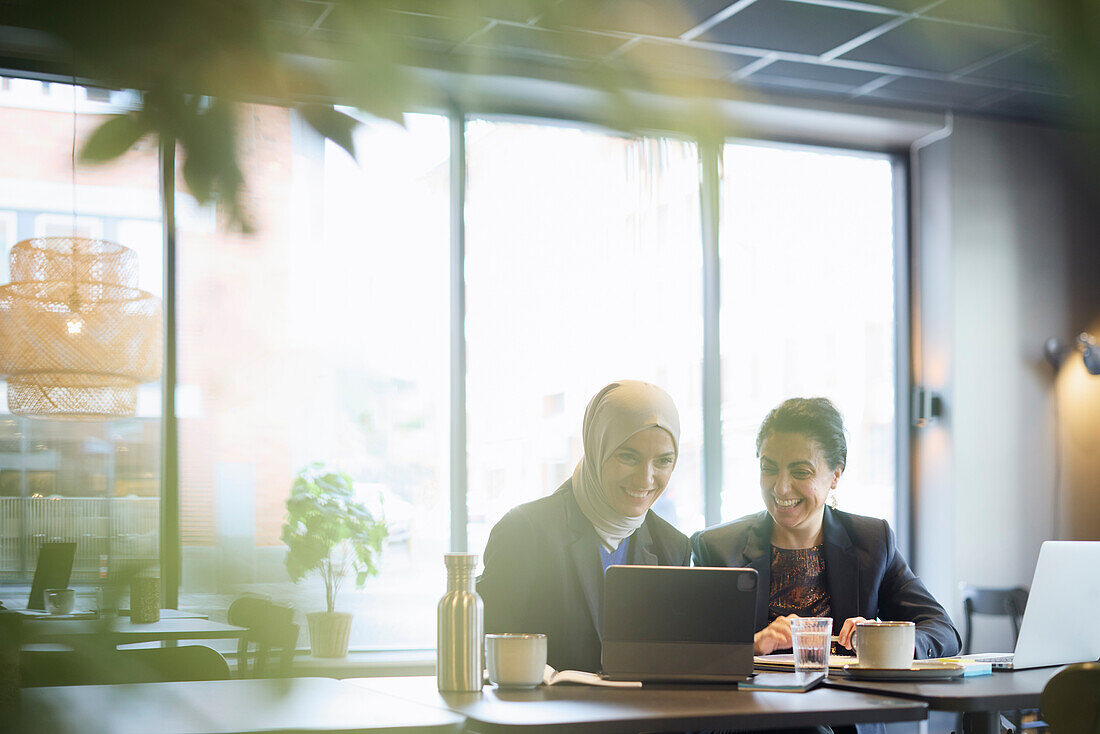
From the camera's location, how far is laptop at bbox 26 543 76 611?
358mm

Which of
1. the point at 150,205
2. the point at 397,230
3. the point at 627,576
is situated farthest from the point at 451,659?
the point at 150,205

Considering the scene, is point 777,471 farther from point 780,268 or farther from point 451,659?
point 780,268

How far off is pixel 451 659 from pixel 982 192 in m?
4.52

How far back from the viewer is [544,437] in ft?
16.2

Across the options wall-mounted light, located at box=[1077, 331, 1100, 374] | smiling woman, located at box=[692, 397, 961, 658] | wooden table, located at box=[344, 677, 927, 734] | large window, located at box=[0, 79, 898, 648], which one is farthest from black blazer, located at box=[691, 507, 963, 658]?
wall-mounted light, located at box=[1077, 331, 1100, 374]

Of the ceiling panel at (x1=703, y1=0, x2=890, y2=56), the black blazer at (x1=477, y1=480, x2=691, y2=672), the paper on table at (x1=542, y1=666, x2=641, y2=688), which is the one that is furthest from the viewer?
the black blazer at (x1=477, y1=480, x2=691, y2=672)

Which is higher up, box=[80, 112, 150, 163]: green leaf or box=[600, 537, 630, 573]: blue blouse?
box=[80, 112, 150, 163]: green leaf

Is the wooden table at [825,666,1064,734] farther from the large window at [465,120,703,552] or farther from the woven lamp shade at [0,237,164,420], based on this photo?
the large window at [465,120,703,552]

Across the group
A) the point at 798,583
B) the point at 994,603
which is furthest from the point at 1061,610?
the point at 994,603

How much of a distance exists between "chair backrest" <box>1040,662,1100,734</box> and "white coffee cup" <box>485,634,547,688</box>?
2.57 ft

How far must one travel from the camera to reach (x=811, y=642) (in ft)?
6.47

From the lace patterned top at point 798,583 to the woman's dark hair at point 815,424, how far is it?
0.81ft

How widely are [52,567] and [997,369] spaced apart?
5.51 meters

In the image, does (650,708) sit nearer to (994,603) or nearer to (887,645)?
(887,645)
